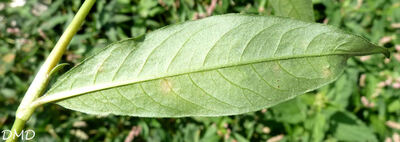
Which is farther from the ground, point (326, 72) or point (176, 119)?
point (326, 72)

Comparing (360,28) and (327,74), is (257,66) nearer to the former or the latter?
(327,74)

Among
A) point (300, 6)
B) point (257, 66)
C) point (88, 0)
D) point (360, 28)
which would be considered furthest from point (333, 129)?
point (88, 0)

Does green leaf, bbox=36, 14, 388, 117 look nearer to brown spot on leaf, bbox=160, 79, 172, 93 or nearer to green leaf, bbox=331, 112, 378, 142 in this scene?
brown spot on leaf, bbox=160, 79, 172, 93

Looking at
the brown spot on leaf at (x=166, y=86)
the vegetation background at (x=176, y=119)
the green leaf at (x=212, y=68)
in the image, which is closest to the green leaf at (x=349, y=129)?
the vegetation background at (x=176, y=119)

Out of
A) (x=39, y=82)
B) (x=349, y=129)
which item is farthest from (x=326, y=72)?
(x=349, y=129)

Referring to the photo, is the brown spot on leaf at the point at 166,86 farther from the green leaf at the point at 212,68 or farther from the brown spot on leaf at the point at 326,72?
the brown spot on leaf at the point at 326,72

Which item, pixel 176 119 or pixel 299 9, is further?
pixel 176 119

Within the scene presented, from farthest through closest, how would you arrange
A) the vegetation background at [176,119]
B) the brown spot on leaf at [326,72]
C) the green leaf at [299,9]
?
the vegetation background at [176,119] → the green leaf at [299,9] → the brown spot on leaf at [326,72]

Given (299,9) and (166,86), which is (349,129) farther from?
(166,86)
